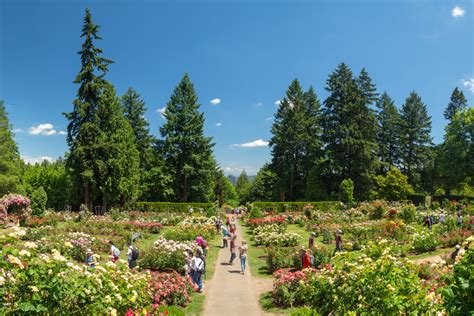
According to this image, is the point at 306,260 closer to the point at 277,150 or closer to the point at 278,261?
the point at 278,261

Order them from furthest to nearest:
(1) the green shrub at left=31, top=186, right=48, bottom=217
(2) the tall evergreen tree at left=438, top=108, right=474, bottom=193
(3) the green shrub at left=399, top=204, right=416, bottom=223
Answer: (2) the tall evergreen tree at left=438, top=108, right=474, bottom=193, (1) the green shrub at left=31, top=186, right=48, bottom=217, (3) the green shrub at left=399, top=204, right=416, bottom=223

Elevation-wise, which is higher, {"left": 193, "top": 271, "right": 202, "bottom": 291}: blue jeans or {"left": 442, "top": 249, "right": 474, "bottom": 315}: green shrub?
{"left": 442, "top": 249, "right": 474, "bottom": 315}: green shrub

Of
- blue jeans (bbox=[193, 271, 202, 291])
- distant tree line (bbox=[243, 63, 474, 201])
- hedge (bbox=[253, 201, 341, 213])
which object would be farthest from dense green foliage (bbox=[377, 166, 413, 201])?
blue jeans (bbox=[193, 271, 202, 291])

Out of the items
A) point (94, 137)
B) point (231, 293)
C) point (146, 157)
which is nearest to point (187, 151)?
point (146, 157)

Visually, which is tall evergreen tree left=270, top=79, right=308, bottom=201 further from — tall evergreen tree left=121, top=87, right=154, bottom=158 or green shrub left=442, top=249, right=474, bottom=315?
green shrub left=442, top=249, right=474, bottom=315

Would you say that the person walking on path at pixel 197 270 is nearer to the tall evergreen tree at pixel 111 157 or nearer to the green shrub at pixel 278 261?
the green shrub at pixel 278 261

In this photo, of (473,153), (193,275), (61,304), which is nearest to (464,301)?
(61,304)

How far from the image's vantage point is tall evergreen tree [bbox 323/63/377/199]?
A: 41.8 metres

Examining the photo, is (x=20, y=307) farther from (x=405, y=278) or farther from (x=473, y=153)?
(x=473, y=153)

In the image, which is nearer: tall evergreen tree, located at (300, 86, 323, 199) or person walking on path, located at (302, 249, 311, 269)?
person walking on path, located at (302, 249, 311, 269)

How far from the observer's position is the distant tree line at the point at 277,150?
115 feet

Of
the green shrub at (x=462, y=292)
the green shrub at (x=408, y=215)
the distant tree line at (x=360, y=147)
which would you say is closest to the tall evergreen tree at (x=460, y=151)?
the distant tree line at (x=360, y=147)

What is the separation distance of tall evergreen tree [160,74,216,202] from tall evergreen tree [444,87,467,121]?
38914 mm

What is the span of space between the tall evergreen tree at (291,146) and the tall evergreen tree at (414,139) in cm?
1497
